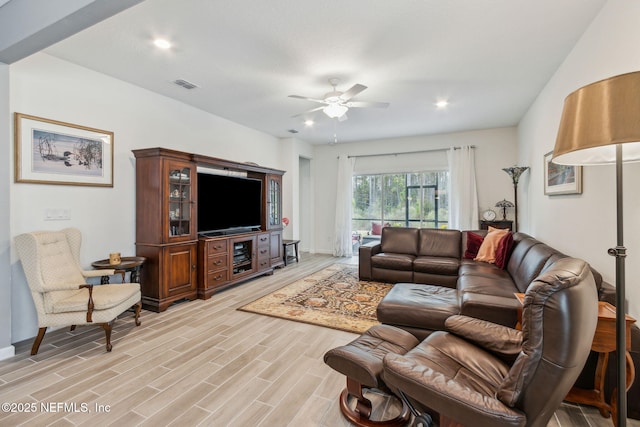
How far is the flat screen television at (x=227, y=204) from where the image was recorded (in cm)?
421

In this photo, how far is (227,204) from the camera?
182 inches

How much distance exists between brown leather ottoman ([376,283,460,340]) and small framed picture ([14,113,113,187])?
344cm

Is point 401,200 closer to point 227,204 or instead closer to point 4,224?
point 227,204

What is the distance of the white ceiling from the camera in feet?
7.65

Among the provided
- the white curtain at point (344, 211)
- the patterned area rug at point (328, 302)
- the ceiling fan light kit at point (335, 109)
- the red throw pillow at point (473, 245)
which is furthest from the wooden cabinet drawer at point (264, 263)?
the red throw pillow at point (473, 245)

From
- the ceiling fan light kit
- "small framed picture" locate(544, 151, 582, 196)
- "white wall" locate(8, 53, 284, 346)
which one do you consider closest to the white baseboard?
"white wall" locate(8, 53, 284, 346)

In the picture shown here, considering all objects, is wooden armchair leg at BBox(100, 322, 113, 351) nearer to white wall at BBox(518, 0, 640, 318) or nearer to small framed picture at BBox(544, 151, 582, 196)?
white wall at BBox(518, 0, 640, 318)

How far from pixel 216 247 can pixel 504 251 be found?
12.8 ft

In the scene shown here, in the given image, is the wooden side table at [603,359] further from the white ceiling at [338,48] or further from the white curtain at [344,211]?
the white curtain at [344,211]

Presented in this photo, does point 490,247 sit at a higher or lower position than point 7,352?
higher

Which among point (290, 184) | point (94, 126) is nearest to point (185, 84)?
point (94, 126)

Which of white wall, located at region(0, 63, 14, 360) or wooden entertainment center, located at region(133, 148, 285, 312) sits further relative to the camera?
wooden entertainment center, located at region(133, 148, 285, 312)

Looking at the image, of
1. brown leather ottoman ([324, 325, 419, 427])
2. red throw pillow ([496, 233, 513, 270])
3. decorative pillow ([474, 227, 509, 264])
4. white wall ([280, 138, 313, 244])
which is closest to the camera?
brown leather ottoman ([324, 325, 419, 427])

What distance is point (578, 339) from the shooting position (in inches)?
38.6
